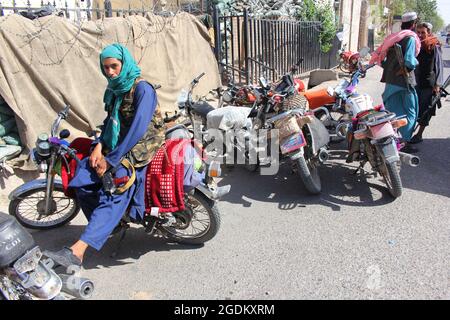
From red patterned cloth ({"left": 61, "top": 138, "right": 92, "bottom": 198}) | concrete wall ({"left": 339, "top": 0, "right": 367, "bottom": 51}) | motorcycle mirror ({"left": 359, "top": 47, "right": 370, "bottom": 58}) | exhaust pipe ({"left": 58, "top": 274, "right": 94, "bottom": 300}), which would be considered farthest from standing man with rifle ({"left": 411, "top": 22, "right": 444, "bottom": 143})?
concrete wall ({"left": 339, "top": 0, "right": 367, "bottom": 51})

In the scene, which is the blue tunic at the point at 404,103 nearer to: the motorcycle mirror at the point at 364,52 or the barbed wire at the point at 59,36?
the motorcycle mirror at the point at 364,52

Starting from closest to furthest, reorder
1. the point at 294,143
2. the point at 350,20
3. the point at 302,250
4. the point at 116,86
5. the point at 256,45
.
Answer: the point at 116,86, the point at 302,250, the point at 294,143, the point at 256,45, the point at 350,20

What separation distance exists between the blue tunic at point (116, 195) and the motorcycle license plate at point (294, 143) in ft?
5.11

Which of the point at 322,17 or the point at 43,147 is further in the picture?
the point at 322,17

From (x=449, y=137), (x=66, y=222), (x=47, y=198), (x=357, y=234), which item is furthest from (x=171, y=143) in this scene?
(x=449, y=137)

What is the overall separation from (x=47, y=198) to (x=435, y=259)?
3197mm

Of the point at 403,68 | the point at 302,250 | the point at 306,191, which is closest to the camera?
the point at 302,250

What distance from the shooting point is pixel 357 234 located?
3.29 metres

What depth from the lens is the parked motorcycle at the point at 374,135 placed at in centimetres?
366

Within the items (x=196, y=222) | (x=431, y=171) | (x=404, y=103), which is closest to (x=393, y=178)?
(x=431, y=171)

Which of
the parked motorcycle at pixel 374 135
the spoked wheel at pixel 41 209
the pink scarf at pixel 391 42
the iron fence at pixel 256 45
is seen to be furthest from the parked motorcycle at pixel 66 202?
the iron fence at pixel 256 45

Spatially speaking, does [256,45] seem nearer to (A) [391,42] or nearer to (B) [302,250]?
(A) [391,42]

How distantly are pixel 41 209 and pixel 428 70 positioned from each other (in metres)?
5.08

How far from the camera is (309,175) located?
12.8ft
